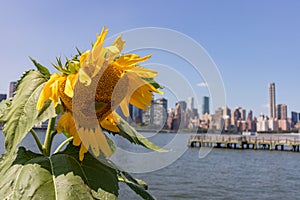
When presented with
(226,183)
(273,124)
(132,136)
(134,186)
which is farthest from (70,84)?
(273,124)

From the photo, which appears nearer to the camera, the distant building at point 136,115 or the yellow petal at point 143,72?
the yellow petal at point 143,72

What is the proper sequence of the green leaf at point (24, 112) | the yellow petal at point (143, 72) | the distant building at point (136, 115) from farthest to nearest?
1. the distant building at point (136, 115)
2. the yellow petal at point (143, 72)
3. the green leaf at point (24, 112)

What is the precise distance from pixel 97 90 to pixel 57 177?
0.77ft

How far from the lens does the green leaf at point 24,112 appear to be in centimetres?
78

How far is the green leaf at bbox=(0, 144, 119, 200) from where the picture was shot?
782mm

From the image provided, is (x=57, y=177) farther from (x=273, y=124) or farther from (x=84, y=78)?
(x=273, y=124)

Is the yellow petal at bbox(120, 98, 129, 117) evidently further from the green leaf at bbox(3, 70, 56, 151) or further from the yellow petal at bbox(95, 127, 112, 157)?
the green leaf at bbox(3, 70, 56, 151)

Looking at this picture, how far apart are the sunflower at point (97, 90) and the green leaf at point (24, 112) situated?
0.02 m

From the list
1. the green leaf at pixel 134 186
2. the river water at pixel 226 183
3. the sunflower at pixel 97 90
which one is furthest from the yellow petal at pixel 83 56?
the river water at pixel 226 183

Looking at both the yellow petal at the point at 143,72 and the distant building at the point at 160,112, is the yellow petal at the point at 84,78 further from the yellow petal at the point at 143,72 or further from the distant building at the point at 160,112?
the distant building at the point at 160,112

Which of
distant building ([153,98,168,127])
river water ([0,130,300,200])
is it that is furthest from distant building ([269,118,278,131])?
distant building ([153,98,168,127])

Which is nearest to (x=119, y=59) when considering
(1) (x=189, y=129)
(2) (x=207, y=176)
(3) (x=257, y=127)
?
(1) (x=189, y=129)

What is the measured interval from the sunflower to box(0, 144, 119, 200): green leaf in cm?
4

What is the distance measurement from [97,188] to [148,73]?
33 cm
